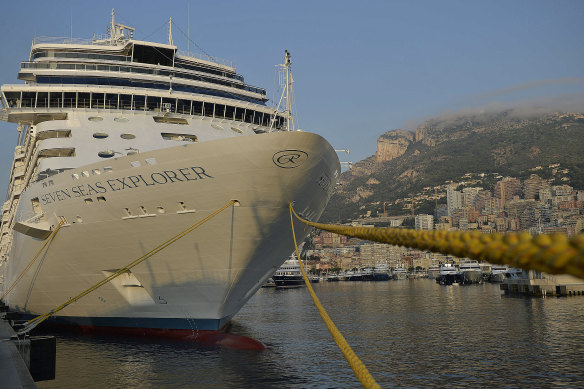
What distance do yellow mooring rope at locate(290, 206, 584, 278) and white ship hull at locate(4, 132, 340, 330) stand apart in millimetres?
9625

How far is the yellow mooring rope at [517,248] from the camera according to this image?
7.03 ft

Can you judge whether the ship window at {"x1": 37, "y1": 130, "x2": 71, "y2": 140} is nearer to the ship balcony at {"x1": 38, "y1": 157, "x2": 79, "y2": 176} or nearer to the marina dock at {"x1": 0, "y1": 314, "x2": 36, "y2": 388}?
the ship balcony at {"x1": 38, "y1": 157, "x2": 79, "y2": 176}

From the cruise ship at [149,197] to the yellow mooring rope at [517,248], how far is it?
965cm

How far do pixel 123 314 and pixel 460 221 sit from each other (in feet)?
543

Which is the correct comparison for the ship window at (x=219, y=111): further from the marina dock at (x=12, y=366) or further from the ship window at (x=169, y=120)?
the marina dock at (x=12, y=366)

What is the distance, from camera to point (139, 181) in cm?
1372

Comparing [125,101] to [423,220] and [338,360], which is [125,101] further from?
[423,220]

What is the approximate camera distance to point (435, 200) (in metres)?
196

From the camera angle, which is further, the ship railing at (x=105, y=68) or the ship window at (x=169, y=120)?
the ship railing at (x=105, y=68)

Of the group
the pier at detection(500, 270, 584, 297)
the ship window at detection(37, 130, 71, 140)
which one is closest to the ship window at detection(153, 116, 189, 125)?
the ship window at detection(37, 130, 71, 140)

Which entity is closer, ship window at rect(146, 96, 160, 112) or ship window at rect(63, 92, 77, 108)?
ship window at rect(63, 92, 77, 108)

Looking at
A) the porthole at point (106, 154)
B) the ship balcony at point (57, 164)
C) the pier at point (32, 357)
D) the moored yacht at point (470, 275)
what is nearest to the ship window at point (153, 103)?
the porthole at point (106, 154)

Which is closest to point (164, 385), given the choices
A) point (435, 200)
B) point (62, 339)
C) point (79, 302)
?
point (79, 302)

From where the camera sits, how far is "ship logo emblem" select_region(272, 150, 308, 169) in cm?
1304
